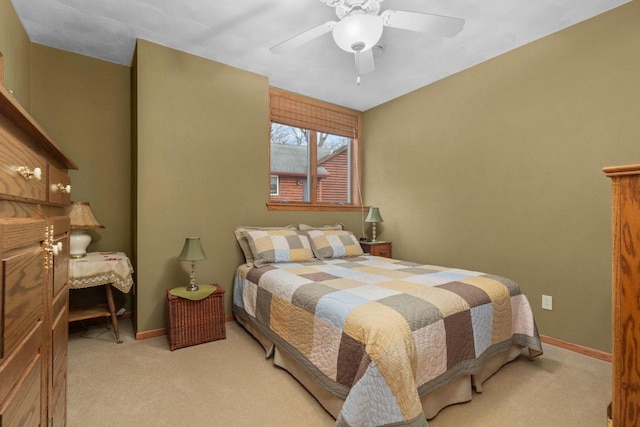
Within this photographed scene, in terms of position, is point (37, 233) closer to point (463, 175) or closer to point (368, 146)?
point (463, 175)

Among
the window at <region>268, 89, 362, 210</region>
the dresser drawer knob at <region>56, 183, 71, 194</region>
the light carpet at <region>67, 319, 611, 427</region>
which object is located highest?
the window at <region>268, 89, 362, 210</region>

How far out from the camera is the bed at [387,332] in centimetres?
129

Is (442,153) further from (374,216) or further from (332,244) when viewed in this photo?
(332,244)

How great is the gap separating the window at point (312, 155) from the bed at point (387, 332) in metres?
1.38

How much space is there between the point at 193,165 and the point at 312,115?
5.60 feet

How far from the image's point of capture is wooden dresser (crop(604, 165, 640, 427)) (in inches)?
29.5

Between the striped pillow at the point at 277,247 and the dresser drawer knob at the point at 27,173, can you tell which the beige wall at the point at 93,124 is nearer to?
the striped pillow at the point at 277,247

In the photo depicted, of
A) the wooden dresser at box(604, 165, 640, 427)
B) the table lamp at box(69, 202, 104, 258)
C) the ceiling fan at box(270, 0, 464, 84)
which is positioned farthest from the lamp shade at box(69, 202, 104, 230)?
the wooden dresser at box(604, 165, 640, 427)

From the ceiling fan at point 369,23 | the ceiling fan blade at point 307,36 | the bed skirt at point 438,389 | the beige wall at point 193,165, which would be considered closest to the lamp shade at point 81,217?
the beige wall at point 193,165

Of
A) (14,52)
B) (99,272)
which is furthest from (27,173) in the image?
(14,52)

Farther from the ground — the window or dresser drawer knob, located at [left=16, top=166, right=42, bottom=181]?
the window

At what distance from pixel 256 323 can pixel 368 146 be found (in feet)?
9.44

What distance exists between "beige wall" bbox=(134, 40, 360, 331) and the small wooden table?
180 mm

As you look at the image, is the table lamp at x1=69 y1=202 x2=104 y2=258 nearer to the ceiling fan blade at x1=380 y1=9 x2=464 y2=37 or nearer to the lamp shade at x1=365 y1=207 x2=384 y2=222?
the ceiling fan blade at x1=380 y1=9 x2=464 y2=37
